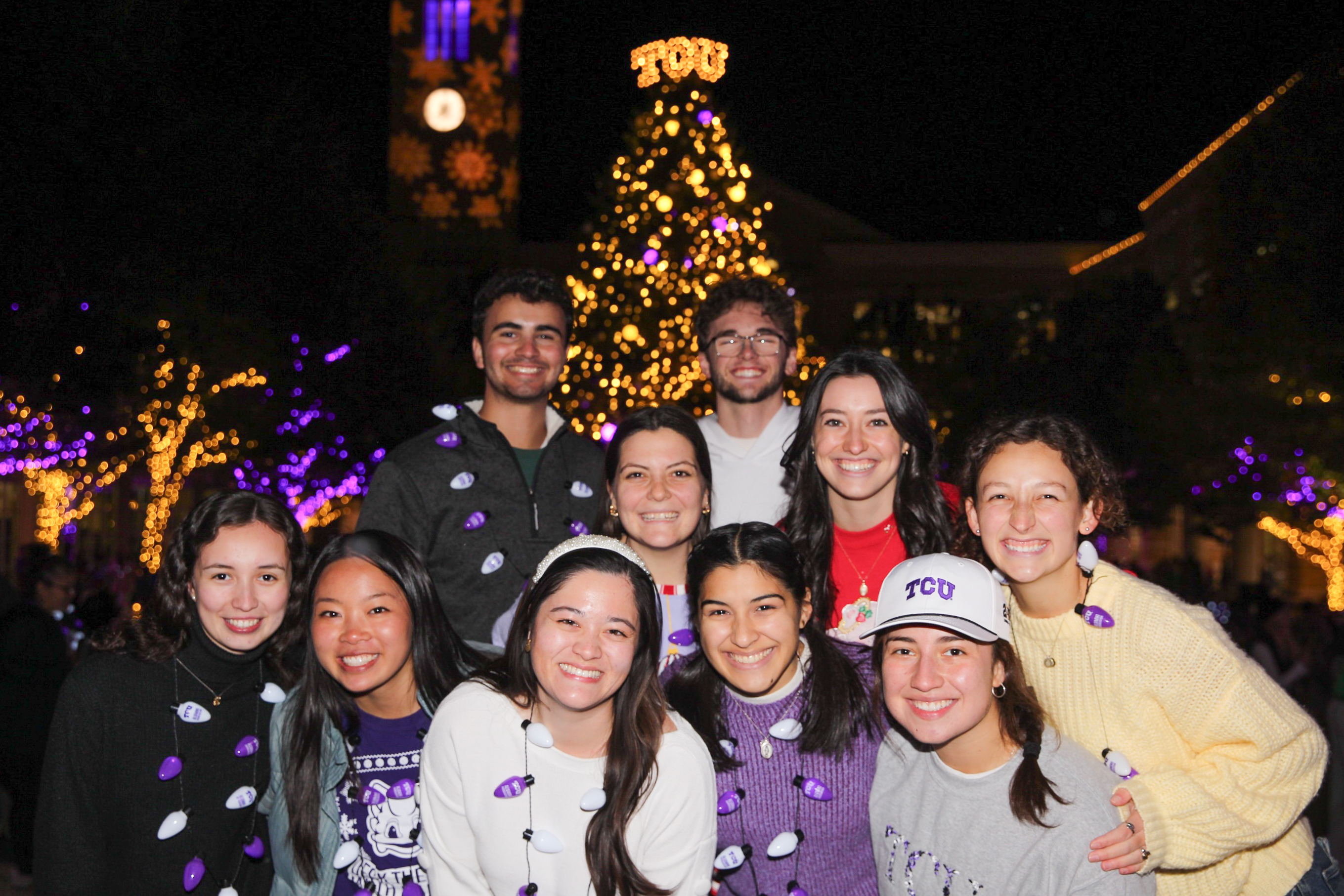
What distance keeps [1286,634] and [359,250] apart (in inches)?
496

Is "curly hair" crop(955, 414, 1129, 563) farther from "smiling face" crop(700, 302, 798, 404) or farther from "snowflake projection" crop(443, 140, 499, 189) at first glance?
"snowflake projection" crop(443, 140, 499, 189)

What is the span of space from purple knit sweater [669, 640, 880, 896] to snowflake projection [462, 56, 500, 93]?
36.0m

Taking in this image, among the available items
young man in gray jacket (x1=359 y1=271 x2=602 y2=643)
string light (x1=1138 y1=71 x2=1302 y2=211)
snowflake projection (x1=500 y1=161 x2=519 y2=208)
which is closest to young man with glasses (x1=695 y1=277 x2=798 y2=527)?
young man in gray jacket (x1=359 y1=271 x2=602 y2=643)

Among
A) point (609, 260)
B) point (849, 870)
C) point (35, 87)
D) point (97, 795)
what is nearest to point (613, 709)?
point (849, 870)

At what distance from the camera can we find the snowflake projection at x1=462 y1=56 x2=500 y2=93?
36219mm

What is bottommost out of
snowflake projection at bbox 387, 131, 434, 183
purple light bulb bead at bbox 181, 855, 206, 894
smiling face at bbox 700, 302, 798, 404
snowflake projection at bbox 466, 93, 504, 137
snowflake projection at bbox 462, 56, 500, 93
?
purple light bulb bead at bbox 181, 855, 206, 894

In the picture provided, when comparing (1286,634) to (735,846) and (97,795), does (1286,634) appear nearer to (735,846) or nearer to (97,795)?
(735,846)

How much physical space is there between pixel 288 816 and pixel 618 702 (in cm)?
128

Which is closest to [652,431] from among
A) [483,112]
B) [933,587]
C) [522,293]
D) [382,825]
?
[522,293]

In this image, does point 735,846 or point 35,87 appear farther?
point 35,87

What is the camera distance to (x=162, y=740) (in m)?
3.73

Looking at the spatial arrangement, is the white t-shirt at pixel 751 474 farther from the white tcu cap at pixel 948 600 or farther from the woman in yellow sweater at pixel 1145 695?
the white tcu cap at pixel 948 600

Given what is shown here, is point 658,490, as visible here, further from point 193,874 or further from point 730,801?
point 193,874

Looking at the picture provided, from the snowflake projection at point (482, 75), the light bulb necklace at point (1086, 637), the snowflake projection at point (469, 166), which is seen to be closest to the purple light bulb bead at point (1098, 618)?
the light bulb necklace at point (1086, 637)
